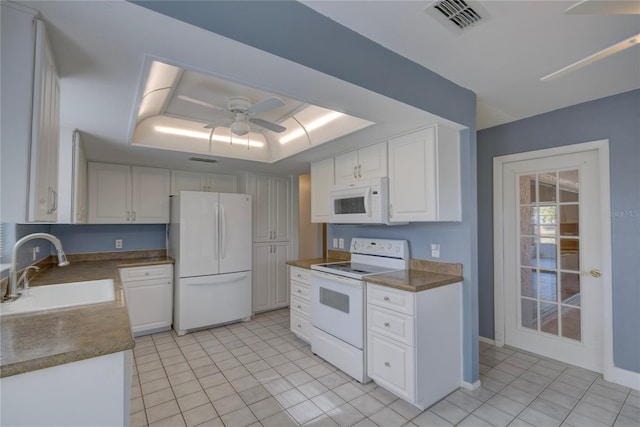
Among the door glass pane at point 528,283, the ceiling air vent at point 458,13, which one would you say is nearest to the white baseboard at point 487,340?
the door glass pane at point 528,283

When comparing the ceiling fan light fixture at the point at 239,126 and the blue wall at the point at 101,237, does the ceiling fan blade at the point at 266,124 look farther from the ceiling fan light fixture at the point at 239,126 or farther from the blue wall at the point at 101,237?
the blue wall at the point at 101,237

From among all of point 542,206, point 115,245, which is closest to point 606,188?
point 542,206

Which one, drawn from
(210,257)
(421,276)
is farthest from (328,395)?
(210,257)

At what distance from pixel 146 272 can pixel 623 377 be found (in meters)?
4.85

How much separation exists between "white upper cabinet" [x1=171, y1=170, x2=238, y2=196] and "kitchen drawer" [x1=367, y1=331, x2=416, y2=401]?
10.5 ft

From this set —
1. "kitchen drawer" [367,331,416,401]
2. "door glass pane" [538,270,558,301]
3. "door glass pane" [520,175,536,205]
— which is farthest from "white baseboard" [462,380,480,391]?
"door glass pane" [520,175,536,205]

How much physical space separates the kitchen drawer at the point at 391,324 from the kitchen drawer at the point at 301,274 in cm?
101

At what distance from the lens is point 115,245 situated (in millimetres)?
3980

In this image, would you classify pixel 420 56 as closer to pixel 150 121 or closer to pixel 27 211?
pixel 27 211

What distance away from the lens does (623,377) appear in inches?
96.2

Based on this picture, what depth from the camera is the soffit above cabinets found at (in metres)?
2.39

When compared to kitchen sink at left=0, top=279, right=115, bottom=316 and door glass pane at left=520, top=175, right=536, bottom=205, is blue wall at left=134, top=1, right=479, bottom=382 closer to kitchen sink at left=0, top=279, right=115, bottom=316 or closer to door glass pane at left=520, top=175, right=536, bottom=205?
door glass pane at left=520, top=175, right=536, bottom=205

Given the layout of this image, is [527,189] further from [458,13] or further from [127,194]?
[127,194]

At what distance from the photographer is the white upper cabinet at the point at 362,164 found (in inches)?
113
